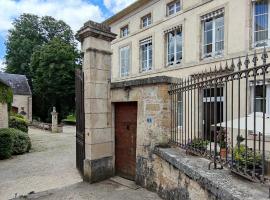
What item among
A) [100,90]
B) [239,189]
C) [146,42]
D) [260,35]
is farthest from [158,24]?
[239,189]

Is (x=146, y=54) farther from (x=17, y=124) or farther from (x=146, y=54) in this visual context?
(x=17, y=124)

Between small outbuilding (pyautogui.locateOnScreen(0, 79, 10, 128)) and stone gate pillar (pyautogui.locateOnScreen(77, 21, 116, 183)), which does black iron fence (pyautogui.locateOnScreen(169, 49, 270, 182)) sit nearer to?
stone gate pillar (pyautogui.locateOnScreen(77, 21, 116, 183))

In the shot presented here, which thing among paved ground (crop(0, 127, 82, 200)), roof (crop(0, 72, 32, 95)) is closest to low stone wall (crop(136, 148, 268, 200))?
paved ground (crop(0, 127, 82, 200))

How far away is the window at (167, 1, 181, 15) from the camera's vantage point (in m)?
14.3

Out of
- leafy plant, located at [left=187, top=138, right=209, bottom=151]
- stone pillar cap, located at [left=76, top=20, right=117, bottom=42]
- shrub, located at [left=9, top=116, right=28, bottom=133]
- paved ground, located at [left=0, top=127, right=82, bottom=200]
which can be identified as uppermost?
stone pillar cap, located at [left=76, top=20, right=117, bottom=42]

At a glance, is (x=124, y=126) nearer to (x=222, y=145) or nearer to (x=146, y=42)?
(x=222, y=145)

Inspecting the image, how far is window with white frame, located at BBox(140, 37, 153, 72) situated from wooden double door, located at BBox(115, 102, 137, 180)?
991cm

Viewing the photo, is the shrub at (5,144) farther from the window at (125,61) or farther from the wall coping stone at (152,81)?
the window at (125,61)

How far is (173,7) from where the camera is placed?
14.6 m

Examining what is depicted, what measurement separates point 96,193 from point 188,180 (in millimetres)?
2655

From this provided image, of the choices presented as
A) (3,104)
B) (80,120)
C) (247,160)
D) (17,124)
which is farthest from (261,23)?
(17,124)

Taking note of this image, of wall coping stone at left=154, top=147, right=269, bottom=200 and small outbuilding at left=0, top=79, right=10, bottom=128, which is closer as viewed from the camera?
wall coping stone at left=154, top=147, right=269, bottom=200

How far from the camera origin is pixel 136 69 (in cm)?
1705

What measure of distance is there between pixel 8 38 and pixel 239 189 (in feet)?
132
